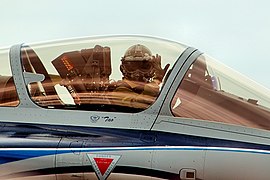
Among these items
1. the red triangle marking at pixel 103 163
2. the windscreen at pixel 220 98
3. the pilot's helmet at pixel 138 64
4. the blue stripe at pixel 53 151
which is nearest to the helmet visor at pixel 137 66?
the pilot's helmet at pixel 138 64

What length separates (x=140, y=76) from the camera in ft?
18.9

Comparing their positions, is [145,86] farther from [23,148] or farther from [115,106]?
[23,148]

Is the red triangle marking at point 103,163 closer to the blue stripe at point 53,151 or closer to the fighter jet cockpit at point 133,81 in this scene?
the blue stripe at point 53,151

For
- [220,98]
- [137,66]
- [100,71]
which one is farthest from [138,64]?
[220,98]

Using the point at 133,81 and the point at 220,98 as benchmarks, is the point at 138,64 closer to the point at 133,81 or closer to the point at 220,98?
the point at 133,81

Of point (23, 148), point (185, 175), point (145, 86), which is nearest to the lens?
point (185, 175)

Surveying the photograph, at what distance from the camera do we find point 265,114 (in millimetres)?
5449

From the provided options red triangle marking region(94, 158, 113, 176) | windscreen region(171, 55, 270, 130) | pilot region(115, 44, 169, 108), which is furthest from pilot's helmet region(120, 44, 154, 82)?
red triangle marking region(94, 158, 113, 176)

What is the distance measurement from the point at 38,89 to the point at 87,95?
1.85ft

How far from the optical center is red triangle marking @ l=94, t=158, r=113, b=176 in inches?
196

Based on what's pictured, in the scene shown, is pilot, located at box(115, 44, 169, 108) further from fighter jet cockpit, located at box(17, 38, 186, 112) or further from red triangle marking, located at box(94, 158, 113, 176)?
red triangle marking, located at box(94, 158, 113, 176)

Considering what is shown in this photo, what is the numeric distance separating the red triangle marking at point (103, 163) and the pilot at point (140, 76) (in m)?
0.71

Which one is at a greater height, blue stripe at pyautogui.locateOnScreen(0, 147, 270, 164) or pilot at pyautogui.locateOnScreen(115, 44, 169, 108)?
pilot at pyautogui.locateOnScreen(115, 44, 169, 108)

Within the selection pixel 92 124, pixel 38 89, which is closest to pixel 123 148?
pixel 92 124
